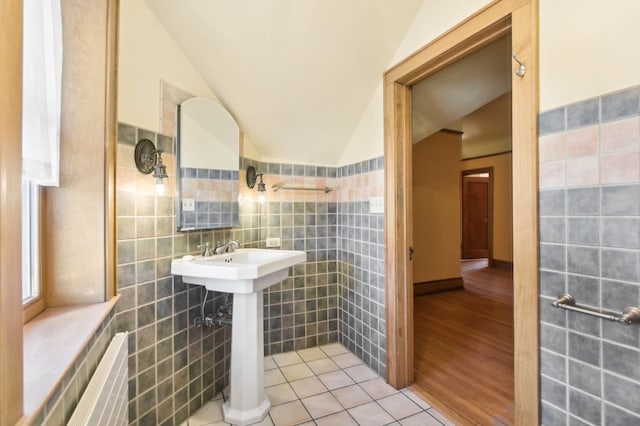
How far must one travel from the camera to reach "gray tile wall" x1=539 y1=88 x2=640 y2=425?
2.93ft

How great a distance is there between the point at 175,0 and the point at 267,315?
2.23 metres

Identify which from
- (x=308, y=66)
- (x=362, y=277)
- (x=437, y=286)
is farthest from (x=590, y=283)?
(x=437, y=286)

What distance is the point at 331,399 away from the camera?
6.02 feet

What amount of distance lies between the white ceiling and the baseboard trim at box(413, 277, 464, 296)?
273cm

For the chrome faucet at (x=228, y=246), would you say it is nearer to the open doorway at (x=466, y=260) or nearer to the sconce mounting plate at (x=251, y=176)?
the sconce mounting plate at (x=251, y=176)

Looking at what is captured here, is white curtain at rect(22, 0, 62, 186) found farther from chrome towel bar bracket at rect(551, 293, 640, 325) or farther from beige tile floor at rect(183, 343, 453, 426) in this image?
chrome towel bar bracket at rect(551, 293, 640, 325)

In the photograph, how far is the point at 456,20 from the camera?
1.49 metres

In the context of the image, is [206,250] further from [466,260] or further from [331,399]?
[466,260]

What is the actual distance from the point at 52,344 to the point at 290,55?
1.82m

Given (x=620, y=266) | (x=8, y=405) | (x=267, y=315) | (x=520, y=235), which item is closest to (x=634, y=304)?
(x=620, y=266)

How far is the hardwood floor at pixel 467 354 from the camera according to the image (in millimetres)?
1752

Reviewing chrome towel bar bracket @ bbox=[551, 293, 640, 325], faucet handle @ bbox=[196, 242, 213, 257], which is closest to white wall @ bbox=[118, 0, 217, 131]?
faucet handle @ bbox=[196, 242, 213, 257]

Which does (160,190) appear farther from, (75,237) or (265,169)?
(265,169)

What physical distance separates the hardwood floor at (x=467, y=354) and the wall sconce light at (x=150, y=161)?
213cm
